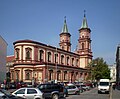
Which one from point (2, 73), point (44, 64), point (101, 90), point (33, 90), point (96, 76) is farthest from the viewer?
A: point (96, 76)

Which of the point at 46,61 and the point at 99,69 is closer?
the point at 99,69

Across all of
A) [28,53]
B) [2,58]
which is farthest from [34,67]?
[2,58]

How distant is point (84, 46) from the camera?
417 feet

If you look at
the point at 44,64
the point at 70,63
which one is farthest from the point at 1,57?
the point at 70,63

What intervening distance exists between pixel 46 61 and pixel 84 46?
92.8 feet

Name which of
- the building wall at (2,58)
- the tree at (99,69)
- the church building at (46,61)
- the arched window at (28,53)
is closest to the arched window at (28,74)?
the church building at (46,61)

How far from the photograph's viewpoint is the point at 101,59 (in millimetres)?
104750

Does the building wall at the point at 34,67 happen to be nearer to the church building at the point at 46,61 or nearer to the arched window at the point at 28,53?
the church building at the point at 46,61

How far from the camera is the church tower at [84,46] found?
127 m

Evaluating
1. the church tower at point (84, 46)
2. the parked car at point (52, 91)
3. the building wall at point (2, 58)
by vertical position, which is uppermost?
the church tower at point (84, 46)

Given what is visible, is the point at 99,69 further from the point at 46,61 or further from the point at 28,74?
the point at 28,74

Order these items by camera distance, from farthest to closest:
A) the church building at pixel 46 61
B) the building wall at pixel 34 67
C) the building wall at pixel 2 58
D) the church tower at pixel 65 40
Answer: the church tower at pixel 65 40 < the church building at pixel 46 61 < the building wall at pixel 34 67 < the building wall at pixel 2 58

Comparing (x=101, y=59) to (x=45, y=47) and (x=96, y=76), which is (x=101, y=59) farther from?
(x=45, y=47)

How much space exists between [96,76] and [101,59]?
6.77 m
